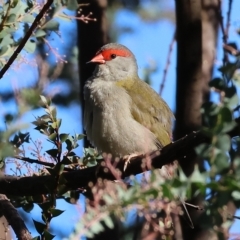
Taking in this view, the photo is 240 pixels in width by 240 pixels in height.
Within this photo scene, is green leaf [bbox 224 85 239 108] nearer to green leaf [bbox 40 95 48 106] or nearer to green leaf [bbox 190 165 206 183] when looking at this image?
green leaf [bbox 190 165 206 183]

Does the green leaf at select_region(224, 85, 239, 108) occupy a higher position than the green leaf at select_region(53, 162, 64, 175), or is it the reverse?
the green leaf at select_region(224, 85, 239, 108)

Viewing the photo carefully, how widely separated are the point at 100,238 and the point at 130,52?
216 centimetres

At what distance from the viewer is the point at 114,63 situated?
620 cm

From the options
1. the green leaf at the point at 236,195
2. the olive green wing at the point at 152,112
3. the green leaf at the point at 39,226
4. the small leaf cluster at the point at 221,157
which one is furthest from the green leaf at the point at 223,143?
the olive green wing at the point at 152,112

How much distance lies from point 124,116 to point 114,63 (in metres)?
1.12

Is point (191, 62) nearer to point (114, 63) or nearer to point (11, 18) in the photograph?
point (114, 63)

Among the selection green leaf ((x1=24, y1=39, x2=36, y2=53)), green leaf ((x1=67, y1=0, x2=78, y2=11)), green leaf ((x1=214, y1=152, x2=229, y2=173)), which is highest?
green leaf ((x1=67, y1=0, x2=78, y2=11))

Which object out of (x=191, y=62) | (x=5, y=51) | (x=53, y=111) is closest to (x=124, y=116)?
(x=191, y=62)

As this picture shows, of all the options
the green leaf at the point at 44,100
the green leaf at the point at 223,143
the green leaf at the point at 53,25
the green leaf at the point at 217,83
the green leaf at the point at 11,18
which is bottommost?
the green leaf at the point at 44,100

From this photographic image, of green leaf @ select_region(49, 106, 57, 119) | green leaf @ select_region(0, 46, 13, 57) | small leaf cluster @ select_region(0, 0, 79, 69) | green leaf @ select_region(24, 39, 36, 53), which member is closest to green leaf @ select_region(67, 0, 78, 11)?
small leaf cluster @ select_region(0, 0, 79, 69)

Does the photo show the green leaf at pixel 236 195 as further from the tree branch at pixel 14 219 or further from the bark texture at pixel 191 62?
the bark texture at pixel 191 62

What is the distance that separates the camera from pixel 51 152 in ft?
12.6

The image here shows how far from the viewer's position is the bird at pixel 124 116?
5.14 metres

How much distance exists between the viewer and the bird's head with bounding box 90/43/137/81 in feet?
19.5
